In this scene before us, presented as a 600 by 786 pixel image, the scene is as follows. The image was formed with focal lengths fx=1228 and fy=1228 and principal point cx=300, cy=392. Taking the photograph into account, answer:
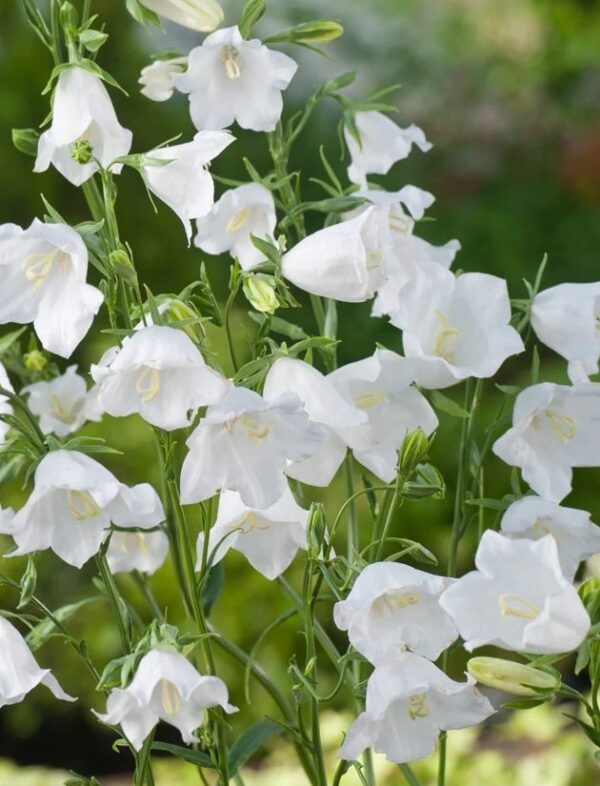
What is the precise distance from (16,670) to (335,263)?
0.31 meters

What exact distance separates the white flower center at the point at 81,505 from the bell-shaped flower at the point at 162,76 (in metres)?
0.31

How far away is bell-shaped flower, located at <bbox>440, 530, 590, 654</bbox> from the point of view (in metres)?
0.63

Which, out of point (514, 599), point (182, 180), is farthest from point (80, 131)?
point (514, 599)

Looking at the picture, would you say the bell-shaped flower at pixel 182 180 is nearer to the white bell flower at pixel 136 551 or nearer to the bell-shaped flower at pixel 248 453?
the bell-shaped flower at pixel 248 453

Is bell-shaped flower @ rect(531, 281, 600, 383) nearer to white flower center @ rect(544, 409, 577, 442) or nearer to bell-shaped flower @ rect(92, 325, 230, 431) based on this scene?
white flower center @ rect(544, 409, 577, 442)

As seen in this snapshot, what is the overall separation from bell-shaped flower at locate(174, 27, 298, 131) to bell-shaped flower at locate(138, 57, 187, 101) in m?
0.03

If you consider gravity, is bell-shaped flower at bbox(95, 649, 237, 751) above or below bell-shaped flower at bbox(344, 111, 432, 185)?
below

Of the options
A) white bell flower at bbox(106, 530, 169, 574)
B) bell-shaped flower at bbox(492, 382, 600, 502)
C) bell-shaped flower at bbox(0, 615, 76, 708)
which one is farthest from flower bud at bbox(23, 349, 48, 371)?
bell-shaped flower at bbox(492, 382, 600, 502)

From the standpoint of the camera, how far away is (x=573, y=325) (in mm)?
824

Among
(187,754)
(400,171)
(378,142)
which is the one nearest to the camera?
(187,754)

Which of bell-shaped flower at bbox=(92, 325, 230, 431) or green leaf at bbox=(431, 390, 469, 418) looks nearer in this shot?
bell-shaped flower at bbox=(92, 325, 230, 431)

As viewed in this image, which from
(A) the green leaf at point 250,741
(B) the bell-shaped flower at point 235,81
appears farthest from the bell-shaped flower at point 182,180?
(A) the green leaf at point 250,741

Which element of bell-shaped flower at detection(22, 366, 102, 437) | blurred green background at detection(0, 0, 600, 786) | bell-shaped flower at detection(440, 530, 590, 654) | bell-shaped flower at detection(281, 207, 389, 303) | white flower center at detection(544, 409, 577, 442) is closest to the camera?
bell-shaped flower at detection(440, 530, 590, 654)

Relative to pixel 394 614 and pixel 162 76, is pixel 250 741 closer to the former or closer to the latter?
pixel 394 614
